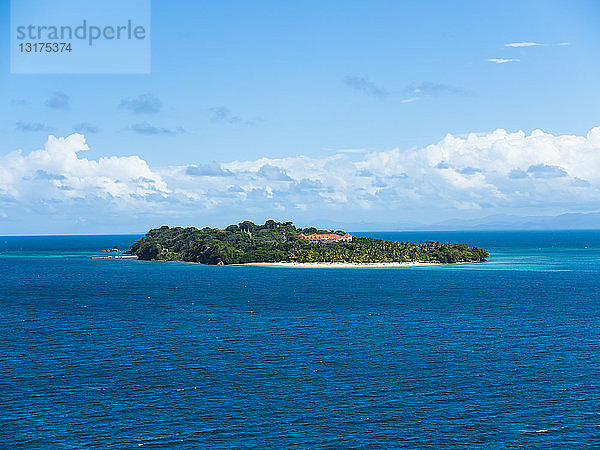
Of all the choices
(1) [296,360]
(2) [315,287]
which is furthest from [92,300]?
(1) [296,360]

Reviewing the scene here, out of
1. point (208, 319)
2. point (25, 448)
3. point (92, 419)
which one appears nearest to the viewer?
point (25, 448)

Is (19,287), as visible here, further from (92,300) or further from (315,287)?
(315,287)

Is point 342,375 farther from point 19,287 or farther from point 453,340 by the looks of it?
point 19,287

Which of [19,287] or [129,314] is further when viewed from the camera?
[19,287]

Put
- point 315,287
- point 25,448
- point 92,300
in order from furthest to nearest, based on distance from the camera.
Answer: point 315,287
point 92,300
point 25,448

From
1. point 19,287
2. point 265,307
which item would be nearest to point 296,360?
point 265,307

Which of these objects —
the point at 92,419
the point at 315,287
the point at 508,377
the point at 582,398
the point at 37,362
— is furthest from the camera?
the point at 315,287
